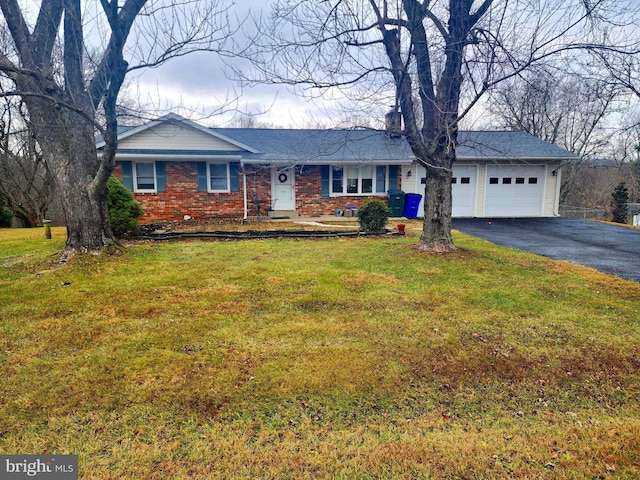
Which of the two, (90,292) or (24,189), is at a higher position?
(24,189)

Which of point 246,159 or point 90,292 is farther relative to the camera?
point 246,159

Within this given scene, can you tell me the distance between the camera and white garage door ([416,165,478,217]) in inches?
651

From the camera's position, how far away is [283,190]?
51.3 feet

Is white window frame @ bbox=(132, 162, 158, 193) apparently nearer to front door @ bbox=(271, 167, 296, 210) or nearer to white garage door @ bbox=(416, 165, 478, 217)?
front door @ bbox=(271, 167, 296, 210)

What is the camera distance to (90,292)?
18.1 feet

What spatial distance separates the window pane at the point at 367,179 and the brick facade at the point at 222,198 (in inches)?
18.0

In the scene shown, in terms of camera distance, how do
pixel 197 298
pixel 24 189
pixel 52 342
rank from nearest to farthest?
pixel 52 342 < pixel 197 298 < pixel 24 189

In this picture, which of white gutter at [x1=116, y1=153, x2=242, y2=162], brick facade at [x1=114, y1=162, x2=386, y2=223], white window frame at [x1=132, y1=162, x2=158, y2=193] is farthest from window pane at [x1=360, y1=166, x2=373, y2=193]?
white window frame at [x1=132, y1=162, x2=158, y2=193]

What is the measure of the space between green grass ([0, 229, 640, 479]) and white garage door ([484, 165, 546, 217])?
11170 mm

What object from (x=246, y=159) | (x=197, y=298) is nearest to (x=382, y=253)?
(x=197, y=298)

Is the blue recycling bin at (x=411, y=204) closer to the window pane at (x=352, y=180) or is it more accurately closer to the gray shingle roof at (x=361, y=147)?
the gray shingle roof at (x=361, y=147)

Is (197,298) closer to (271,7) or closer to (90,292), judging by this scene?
(90,292)

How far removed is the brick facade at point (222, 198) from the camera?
1456 centimetres

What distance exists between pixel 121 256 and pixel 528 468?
7309 mm
